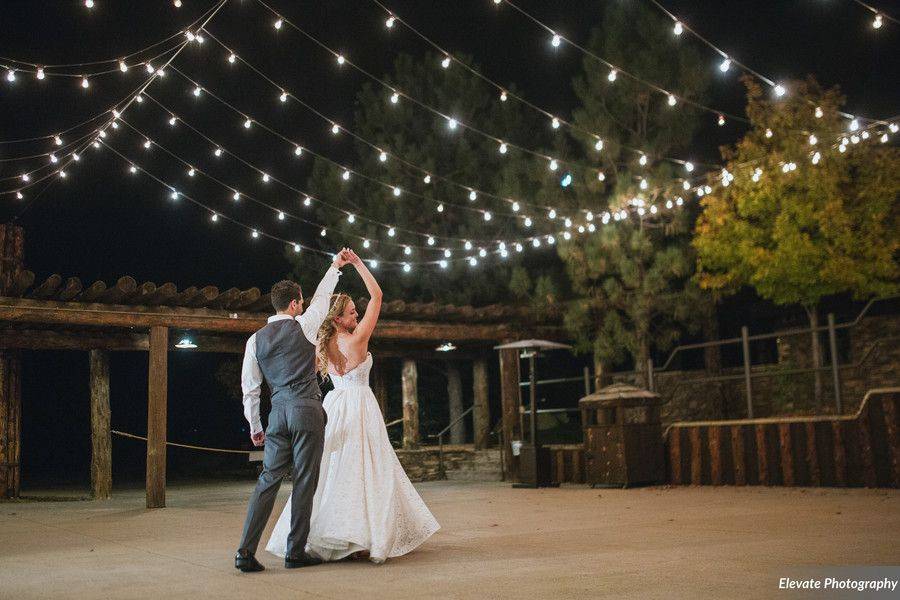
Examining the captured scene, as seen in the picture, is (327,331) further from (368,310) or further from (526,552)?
(526,552)

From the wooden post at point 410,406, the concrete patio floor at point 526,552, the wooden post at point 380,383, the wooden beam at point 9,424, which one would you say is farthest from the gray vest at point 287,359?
the wooden post at point 380,383

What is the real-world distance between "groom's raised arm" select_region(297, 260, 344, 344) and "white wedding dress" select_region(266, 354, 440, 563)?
1.80ft

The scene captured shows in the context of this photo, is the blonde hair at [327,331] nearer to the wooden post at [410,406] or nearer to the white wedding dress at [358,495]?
the white wedding dress at [358,495]

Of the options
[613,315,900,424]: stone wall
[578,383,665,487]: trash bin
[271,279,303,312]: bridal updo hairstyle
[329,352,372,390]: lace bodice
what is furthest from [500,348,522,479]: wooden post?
[271,279,303,312]: bridal updo hairstyle

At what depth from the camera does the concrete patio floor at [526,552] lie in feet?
13.1


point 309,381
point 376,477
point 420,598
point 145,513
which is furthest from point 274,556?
point 145,513

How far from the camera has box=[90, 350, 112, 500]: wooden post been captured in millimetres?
13602

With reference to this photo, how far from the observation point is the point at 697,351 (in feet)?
64.4

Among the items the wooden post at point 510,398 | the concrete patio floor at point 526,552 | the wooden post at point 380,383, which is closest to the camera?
the concrete patio floor at point 526,552

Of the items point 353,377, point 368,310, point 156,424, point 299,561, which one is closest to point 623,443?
point 156,424

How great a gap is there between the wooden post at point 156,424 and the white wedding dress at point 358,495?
631 centimetres

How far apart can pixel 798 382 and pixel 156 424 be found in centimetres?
986

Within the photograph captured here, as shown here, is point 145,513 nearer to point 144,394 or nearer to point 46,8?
point 46,8

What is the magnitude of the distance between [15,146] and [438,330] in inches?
260
